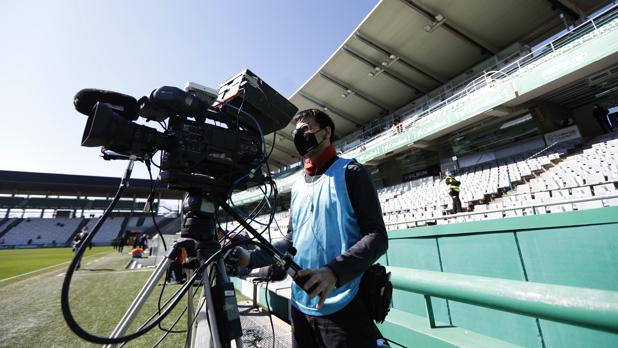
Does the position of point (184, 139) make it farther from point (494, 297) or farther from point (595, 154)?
point (595, 154)

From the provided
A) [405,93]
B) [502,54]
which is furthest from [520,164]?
[405,93]

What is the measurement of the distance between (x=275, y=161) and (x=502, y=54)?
19.4 metres

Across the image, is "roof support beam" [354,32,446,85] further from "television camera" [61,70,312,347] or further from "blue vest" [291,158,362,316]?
"blue vest" [291,158,362,316]

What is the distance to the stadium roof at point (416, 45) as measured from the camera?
999 centimetres

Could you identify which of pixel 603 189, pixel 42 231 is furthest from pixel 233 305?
pixel 42 231

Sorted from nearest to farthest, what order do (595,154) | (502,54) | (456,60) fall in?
(595,154)
(502,54)
(456,60)

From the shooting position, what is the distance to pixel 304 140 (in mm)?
1307

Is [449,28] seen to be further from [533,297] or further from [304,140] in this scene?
[533,297]

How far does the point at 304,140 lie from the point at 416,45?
13.2 metres

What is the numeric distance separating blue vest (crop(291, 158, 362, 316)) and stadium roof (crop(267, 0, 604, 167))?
39.3ft

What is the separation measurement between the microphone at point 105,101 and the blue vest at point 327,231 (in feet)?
2.83

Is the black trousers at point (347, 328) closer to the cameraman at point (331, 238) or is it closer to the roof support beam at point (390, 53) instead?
the cameraman at point (331, 238)

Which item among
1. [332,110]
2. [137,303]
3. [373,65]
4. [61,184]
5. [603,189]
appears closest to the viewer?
[137,303]

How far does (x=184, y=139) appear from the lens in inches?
40.0
